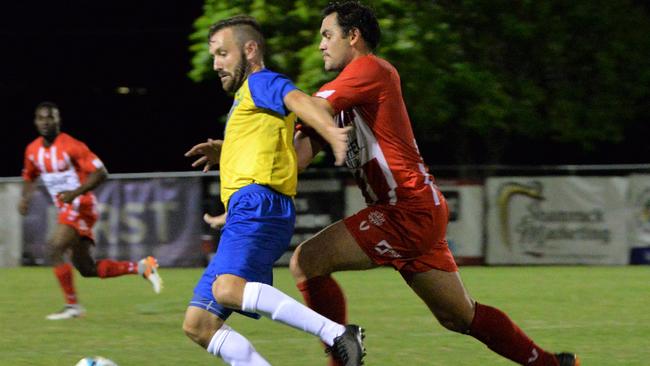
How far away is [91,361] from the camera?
5.97 meters

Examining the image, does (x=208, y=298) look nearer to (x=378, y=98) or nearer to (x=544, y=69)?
(x=378, y=98)

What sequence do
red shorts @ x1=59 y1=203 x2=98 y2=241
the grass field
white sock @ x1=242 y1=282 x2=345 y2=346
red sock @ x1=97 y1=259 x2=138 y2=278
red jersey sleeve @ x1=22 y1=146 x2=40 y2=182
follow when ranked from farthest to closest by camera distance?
red jersey sleeve @ x1=22 y1=146 x2=40 y2=182
red sock @ x1=97 y1=259 x2=138 y2=278
red shorts @ x1=59 y1=203 x2=98 y2=241
the grass field
white sock @ x1=242 y1=282 x2=345 y2=346

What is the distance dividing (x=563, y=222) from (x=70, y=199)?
8784 millimetres

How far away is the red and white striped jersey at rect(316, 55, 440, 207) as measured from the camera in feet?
19.7

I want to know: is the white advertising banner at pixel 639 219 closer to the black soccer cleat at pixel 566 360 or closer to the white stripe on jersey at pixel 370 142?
the black soccer cleat at pixel 566 360

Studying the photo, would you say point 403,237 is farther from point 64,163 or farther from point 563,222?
point 563,222

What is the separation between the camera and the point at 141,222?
17.4 metres

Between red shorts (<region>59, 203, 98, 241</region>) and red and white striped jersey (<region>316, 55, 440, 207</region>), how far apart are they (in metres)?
5.30

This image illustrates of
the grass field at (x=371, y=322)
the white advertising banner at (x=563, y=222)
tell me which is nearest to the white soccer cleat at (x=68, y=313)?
the grass field at (x=371, y=322)

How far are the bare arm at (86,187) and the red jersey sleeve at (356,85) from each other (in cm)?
516

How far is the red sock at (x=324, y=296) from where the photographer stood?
20.3ft

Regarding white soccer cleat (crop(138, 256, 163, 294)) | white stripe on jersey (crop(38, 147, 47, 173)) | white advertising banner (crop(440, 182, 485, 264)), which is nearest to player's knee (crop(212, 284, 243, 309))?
white soccer cleat (crop(138, 256, 163, 294))

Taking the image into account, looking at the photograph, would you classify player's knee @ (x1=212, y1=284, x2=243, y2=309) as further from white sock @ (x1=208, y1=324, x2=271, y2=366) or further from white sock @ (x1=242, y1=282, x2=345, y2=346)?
white sock @ (x1=208, y1=324, x2=271, y2=366)

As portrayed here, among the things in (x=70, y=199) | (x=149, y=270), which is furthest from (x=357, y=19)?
(x=149, y=270)
